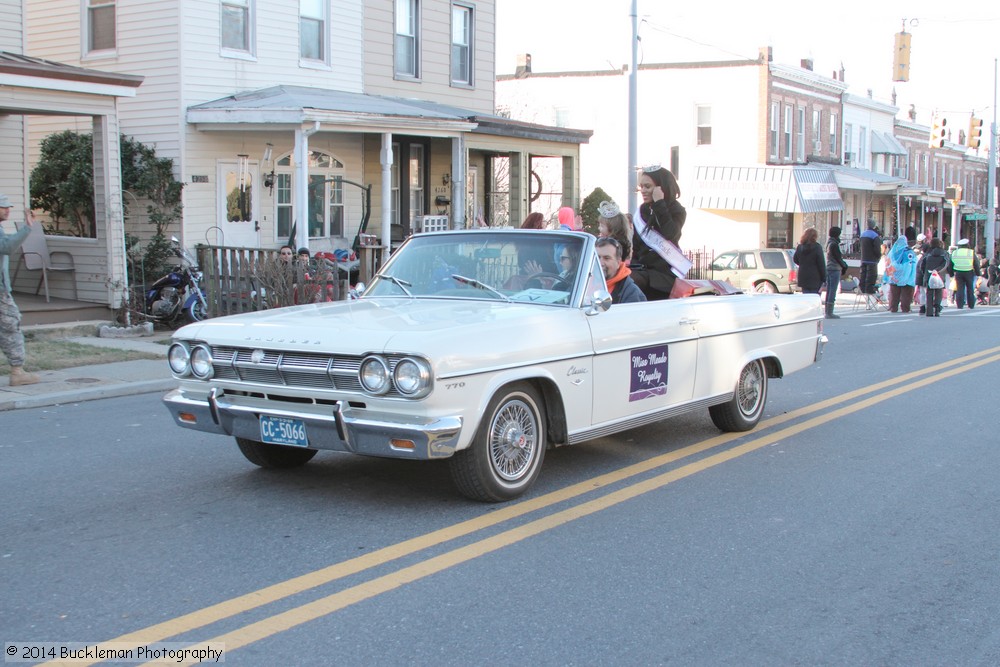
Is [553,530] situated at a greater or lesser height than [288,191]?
lesser

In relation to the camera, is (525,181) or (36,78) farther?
(525,181)

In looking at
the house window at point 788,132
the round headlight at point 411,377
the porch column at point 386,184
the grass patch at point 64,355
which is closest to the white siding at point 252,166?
the porch column at point 386,184

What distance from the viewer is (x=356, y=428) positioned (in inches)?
214

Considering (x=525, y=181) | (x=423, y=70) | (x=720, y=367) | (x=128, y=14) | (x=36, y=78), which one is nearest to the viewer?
(x=720, y=367)

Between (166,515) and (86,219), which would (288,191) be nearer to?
(86,219)

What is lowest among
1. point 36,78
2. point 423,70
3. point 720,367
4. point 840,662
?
point 840,662

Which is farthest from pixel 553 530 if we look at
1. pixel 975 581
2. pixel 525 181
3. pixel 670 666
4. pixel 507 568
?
pixel 525 181

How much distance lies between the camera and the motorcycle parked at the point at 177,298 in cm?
1550

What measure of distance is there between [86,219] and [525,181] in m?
10.7

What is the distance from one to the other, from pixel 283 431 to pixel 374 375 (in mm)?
710

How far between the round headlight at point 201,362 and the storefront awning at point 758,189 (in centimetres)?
3262

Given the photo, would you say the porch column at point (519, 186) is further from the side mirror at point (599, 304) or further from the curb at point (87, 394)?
the side mirror at point (599, 304)

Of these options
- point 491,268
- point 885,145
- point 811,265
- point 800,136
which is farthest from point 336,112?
point 885,145

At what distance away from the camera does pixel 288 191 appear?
19953 mm
